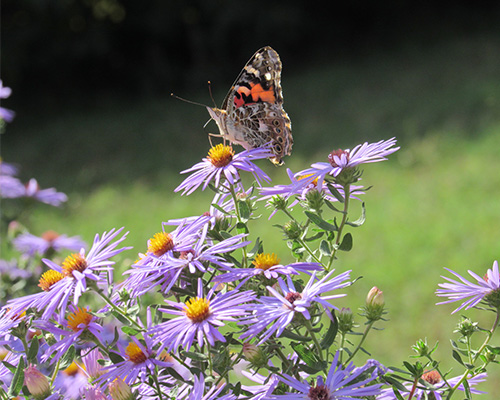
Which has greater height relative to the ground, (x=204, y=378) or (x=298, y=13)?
(x=298, y=13)

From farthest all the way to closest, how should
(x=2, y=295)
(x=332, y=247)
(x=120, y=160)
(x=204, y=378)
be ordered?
(x=120, y=160)
(x=2, y=295)
(x=332, y=247)
(x=204, y=378)

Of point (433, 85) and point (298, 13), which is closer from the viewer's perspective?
point (433, 85)

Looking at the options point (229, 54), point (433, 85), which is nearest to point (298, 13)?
point (229, 54)

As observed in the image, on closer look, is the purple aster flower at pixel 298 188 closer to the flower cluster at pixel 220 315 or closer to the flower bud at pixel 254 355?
the flower cluster at pixel 220 315

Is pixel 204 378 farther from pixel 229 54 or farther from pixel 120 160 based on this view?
pixel 229 54

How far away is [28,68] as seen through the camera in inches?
295

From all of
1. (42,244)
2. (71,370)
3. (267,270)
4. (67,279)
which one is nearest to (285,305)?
(267,270)

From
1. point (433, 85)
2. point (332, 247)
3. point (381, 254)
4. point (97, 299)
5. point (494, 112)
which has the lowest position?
point (332, 247)

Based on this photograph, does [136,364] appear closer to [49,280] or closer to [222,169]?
[49,280]

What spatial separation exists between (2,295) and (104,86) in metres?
6.80

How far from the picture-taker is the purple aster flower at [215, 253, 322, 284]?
2.17 ft

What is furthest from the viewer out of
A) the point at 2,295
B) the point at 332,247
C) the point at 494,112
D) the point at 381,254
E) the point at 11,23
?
the point at 11,23

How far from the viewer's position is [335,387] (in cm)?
62

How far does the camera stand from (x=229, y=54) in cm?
735
